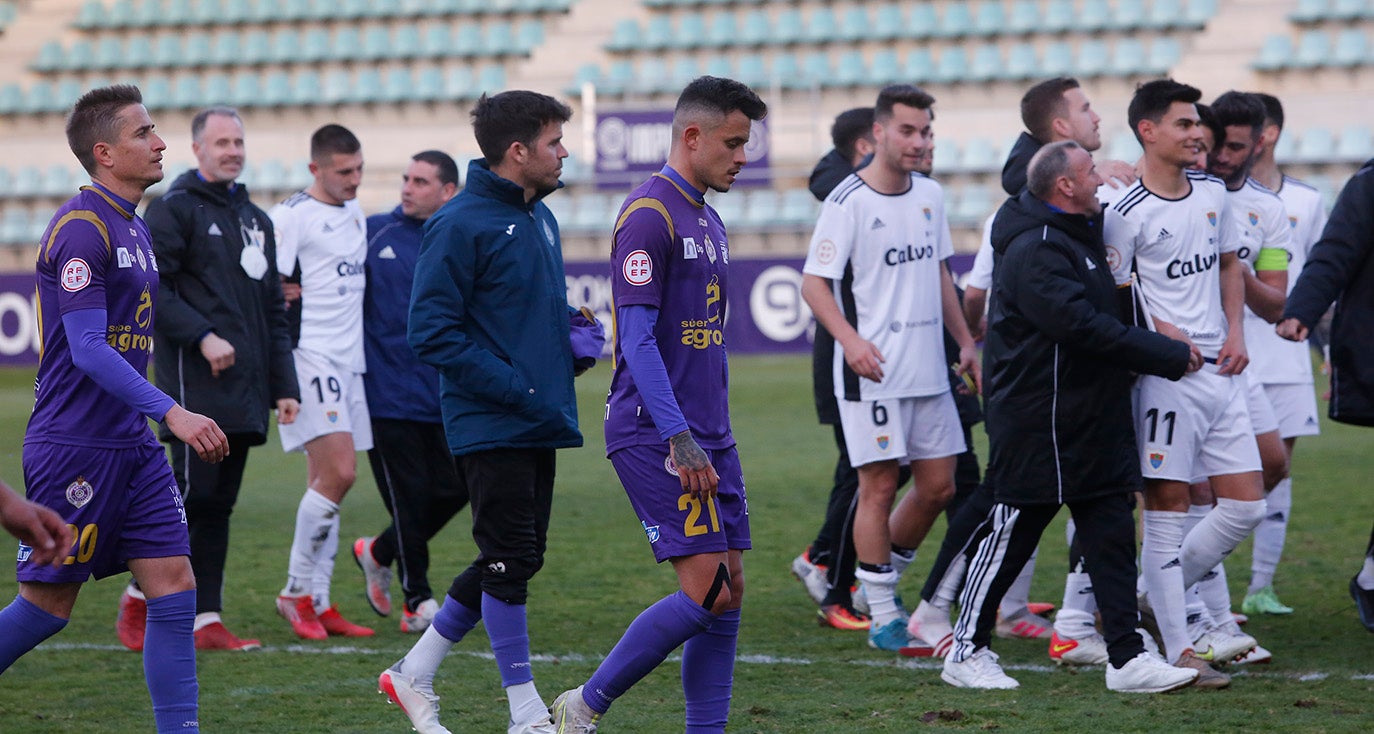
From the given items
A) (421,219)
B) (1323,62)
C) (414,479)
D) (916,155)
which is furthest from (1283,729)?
(1323,62)

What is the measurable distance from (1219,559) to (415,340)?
3.06 metres

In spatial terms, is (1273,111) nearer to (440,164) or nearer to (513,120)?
(440,164)

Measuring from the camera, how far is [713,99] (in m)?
4.45

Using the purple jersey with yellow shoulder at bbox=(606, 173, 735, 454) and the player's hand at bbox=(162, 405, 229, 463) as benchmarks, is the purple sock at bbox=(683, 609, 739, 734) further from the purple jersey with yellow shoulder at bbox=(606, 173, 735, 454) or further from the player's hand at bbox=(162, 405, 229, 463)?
the player's hand at bbox=(162, 405, 229, 463)

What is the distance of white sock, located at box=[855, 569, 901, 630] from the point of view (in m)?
6.34

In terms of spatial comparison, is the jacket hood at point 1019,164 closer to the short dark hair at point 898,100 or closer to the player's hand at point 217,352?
the short dark hair at point 898,100

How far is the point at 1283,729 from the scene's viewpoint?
15.7 ft

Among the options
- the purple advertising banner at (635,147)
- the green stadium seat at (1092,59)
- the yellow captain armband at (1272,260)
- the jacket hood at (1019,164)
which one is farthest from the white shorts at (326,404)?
the green stadium seat at (1092,59)

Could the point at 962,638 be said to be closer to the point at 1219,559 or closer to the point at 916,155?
the point at 1219,559

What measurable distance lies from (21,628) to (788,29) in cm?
2204

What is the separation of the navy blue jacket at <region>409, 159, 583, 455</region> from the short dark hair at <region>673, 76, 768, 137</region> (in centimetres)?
68

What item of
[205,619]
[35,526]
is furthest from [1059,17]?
[35,526]

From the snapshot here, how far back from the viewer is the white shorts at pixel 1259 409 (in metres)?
6.58

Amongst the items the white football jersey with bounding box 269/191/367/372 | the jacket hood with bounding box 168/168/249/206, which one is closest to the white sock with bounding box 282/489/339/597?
the white football jersey with bounding box 269/191/367/372
